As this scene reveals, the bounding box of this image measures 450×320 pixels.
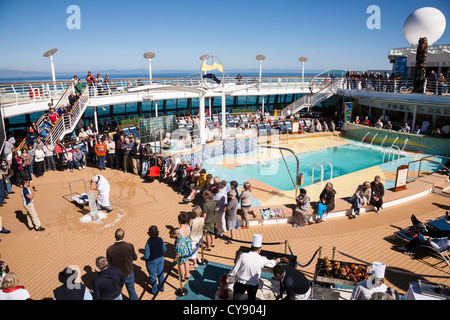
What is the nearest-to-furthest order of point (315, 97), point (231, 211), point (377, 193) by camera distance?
point (231, 211), point (377, 193), point (315, 97)

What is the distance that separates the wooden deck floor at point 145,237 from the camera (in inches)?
252

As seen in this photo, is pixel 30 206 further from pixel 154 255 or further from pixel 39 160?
pixel 39 160

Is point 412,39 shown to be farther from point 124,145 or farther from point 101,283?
point 101,283

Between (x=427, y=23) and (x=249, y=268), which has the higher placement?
(x=427, y=23)

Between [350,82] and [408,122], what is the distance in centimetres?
597

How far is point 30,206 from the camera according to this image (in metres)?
7.88

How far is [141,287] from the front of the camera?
5.97 meters

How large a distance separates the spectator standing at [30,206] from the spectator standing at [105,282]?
461 cm

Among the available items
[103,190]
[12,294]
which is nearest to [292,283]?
[12,294]

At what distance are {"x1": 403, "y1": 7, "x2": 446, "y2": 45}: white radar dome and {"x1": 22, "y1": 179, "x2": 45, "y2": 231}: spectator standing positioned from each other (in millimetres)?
26533

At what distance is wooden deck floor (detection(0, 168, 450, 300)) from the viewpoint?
21.0 ft

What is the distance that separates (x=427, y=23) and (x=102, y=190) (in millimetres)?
25027

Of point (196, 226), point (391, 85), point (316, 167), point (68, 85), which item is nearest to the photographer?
point (196, 226)

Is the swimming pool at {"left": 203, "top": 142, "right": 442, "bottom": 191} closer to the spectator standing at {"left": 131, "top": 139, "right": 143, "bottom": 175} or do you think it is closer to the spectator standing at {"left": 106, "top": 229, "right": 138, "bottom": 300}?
the spectator standing at {"left": 131, "top": 139, "right": 143, "bottom": 175}
